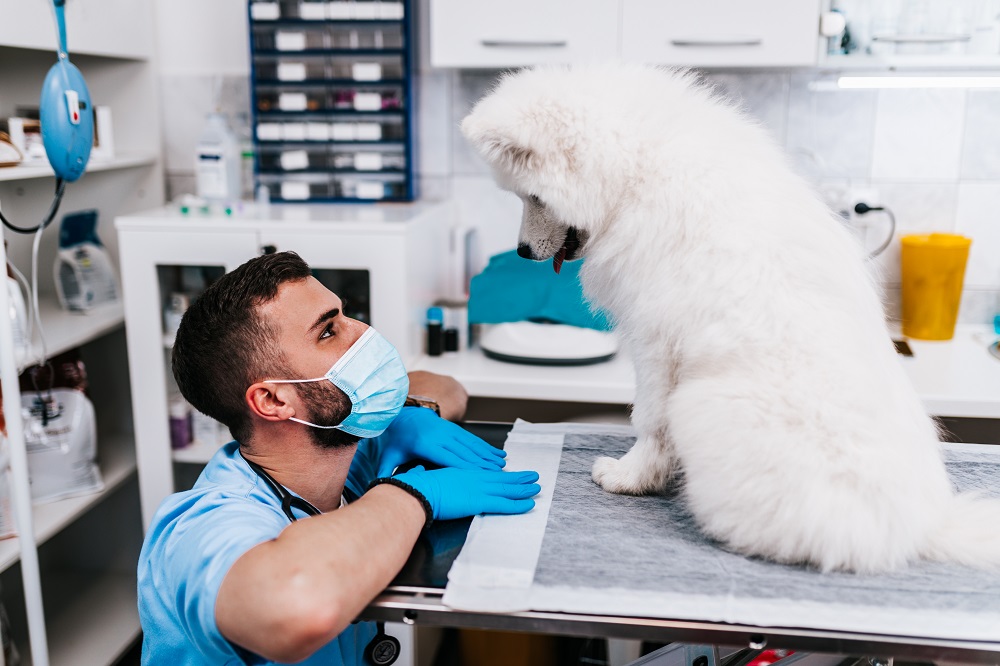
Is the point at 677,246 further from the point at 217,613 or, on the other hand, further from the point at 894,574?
the point at 217,613

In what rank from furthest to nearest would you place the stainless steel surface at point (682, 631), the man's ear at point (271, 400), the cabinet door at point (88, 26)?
1. the cabinet door at point (88, 26)
2. the man's ear at point (271, 400)
3. the stainless steel surface at point (682, 631)

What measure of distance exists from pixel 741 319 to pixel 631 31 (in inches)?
53.4

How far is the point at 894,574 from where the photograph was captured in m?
1.01

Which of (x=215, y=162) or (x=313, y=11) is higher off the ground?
(x=313, y=11)

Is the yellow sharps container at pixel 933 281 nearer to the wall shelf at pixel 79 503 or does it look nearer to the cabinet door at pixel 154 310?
the cabinet door at pixel 154 310

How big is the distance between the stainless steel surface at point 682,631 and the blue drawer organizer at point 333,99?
5.80 feet

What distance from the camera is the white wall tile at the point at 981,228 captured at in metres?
2.49

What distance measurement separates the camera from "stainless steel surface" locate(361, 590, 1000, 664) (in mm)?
893

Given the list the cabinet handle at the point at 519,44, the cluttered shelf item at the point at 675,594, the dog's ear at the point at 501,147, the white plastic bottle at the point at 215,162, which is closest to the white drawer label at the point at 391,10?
the cabinet handle at the point at 519,44

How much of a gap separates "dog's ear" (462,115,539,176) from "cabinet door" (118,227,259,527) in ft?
3.87

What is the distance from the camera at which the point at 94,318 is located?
2.34 m

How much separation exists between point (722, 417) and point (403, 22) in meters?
1.82

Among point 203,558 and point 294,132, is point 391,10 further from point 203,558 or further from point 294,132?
point 203,558

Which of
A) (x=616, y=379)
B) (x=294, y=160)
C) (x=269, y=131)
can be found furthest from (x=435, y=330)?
(x=269, y=131)
